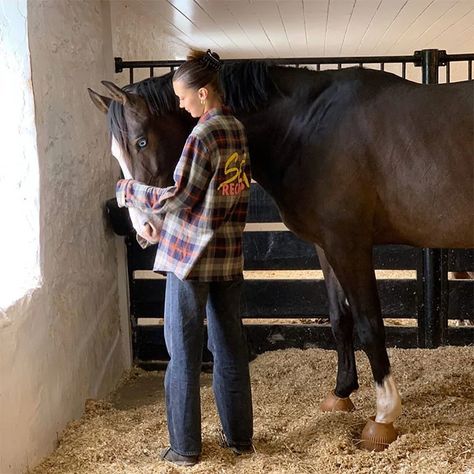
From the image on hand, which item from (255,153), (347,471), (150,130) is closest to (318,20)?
(255,153)

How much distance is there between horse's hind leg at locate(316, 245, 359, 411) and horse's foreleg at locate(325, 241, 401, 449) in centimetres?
34

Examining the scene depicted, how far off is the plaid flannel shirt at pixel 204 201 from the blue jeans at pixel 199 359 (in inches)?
2.7

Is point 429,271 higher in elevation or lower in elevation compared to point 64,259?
lower

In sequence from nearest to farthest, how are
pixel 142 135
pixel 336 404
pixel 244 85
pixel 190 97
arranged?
pixel 190 97
pixel 142 135
pixel 244 85
pixel 336 404

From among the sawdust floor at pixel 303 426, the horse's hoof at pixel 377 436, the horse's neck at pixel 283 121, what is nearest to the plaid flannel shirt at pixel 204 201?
the horse's neck at pixel 283 121

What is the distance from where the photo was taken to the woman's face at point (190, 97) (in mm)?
1890

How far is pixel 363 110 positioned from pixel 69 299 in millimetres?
1360

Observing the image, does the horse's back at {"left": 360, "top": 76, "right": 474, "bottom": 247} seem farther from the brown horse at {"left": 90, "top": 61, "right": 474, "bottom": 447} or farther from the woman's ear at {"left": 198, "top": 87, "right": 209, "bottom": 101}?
the woman's ear at {"left": 198, "top": 87, "right": 209, "bottom": 101}

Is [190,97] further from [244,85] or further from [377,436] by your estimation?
[377,436]

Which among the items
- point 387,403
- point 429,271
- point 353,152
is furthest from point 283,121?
point 429,271

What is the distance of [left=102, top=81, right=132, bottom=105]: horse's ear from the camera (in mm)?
2045

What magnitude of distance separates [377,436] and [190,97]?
1.34 metres

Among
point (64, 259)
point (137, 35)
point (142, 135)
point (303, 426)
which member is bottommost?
point (303, 426)

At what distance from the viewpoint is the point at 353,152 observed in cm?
227
